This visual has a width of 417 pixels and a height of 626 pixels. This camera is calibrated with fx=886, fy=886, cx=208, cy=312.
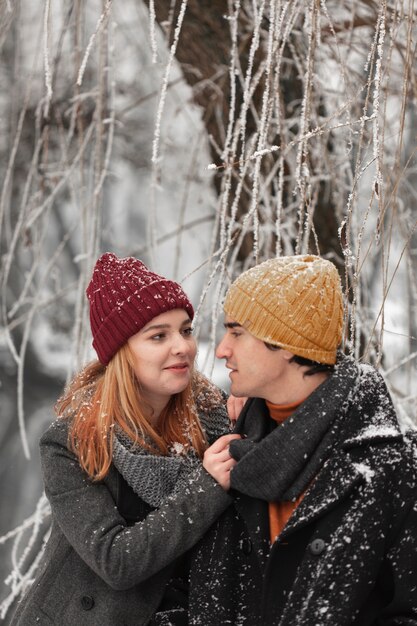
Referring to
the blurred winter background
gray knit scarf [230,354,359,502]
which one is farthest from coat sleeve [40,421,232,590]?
the blurred winter background

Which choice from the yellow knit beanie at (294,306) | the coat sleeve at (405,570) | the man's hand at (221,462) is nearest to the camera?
the coat sleeve at (405,570)

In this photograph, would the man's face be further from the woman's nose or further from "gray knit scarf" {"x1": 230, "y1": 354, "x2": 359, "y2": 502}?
the woman's nose

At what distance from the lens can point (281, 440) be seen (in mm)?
1461

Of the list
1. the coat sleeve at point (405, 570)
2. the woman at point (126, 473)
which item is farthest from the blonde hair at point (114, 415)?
the coat sleeve at point (405, 570)

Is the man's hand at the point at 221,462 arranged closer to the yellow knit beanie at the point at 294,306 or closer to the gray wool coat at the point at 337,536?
the gray wool coat at the point at 337,536

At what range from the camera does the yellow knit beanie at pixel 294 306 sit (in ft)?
4.82

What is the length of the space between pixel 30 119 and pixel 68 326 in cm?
333

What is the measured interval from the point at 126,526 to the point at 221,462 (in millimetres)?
227

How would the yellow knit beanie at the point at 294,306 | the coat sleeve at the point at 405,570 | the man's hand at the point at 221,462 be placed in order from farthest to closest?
the man's hand at the point at 221,462, the yellow knit beanie at the point at 294,306, the coat sleeve at the point at 405,570

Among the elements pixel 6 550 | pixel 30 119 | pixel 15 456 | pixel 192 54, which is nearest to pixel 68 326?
pixel 15 456

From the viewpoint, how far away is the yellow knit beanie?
1.47 metres

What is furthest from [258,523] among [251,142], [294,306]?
[251,142]

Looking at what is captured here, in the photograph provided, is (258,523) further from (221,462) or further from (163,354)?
(163,354)

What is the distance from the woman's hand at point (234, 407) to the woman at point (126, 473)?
87 millimetres
